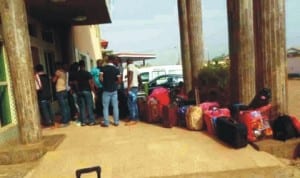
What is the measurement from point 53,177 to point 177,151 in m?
2.02

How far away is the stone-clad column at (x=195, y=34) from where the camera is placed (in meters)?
12.0

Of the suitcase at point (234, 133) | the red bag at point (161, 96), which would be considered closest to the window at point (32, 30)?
the red bag at point (161, 96)

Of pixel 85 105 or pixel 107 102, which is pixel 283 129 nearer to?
pixel 107 102

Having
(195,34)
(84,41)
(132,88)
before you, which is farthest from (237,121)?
(84,41)

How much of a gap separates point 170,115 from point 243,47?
2121 millimetres

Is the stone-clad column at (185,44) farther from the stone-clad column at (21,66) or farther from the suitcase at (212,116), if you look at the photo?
the stone-clad column at (21,66)

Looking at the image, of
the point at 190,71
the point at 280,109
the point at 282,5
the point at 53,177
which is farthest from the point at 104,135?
the point at 190,71

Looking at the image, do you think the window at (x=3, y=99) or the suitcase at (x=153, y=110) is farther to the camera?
the suitcase at (x=153, y=110)

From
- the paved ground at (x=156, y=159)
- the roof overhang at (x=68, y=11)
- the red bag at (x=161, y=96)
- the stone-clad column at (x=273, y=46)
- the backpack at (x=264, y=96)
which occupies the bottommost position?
the paved ground at (x=156, y=159)

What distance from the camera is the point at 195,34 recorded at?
12.1 m

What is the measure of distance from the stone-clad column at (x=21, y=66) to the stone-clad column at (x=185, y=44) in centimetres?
629

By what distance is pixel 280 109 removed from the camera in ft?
22.1

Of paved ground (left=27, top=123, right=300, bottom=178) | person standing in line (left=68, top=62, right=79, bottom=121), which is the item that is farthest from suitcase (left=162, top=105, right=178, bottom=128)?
person standing in line (left=68, top=62, right=79, bottom=121)

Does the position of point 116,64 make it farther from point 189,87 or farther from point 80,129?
point 189,87
